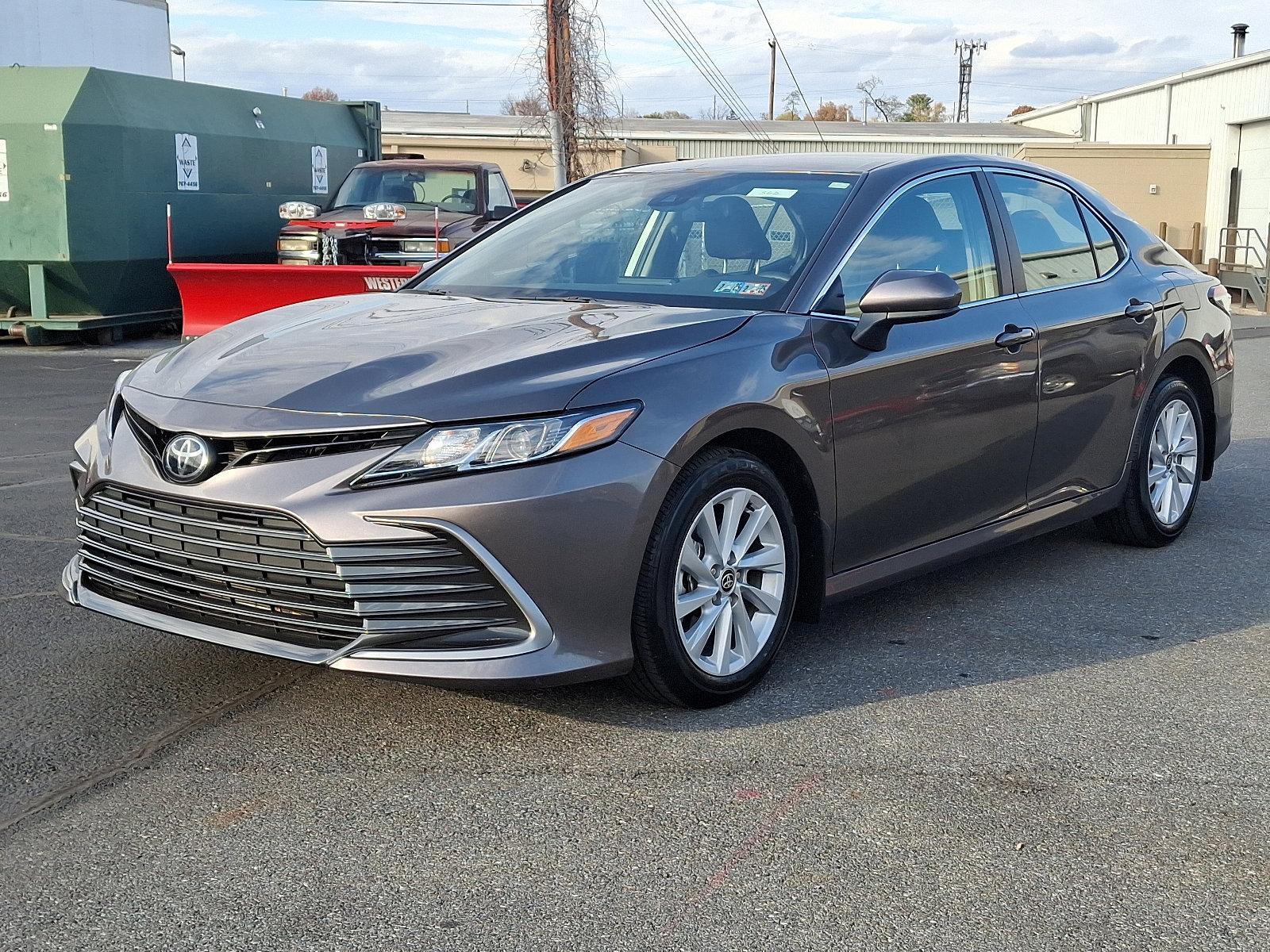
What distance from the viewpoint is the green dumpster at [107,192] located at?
14500 millimetres

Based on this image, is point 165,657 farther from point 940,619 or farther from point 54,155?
point 54,155

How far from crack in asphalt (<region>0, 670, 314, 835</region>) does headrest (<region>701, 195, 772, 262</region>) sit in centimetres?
188

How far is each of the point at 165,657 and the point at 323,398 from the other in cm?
126

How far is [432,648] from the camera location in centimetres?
356

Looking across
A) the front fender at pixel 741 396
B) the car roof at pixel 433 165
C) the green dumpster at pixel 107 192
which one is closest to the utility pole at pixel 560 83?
the green dumpster at pixel 107 192

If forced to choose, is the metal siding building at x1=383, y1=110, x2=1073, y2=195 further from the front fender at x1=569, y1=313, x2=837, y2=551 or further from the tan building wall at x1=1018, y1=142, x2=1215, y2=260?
the front fender at x1=569, y1=313, x2=837, y2=551

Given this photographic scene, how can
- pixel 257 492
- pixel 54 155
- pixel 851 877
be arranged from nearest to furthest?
pixel 851 877 < pixel 257 492 < pixel 54 155

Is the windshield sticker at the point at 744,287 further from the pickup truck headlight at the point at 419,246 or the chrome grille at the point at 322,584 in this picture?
the pickup truck headlight at the point at 419,246

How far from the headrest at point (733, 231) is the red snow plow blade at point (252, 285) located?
843 cm

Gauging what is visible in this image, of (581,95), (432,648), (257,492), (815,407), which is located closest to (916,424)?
(815,407)

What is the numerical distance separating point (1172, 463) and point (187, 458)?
13.9ft

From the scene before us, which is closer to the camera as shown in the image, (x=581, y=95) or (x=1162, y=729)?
(x=1162, y=729)

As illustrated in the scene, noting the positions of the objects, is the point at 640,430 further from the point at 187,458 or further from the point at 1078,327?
the point at 1078,327

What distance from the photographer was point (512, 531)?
3.48 m
